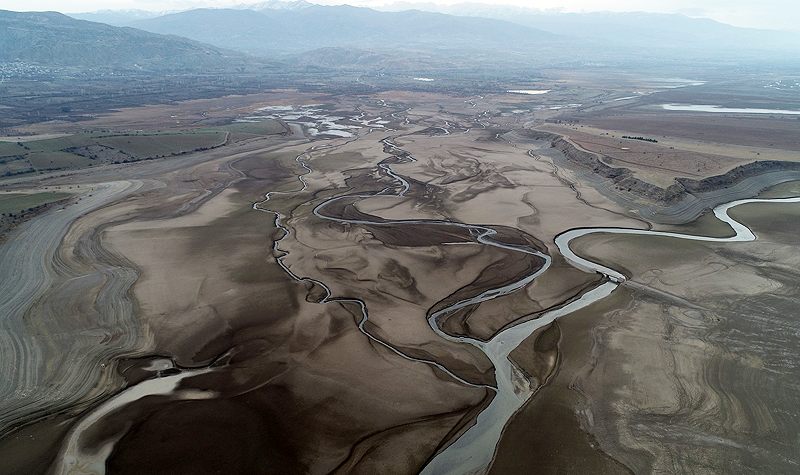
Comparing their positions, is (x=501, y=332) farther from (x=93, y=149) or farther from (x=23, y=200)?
(x=93, y=149)

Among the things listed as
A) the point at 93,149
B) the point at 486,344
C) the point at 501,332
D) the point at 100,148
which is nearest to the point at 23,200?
the point at 93,149

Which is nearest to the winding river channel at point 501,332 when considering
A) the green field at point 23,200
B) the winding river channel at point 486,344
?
the winding river channel at point 486,344

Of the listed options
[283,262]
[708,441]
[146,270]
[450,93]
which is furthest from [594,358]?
[450,93]

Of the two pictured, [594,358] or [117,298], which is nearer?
[594,358]

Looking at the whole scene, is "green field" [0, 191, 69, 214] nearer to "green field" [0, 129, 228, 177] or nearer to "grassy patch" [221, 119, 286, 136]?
"green field" [0, 129, 228, 177]

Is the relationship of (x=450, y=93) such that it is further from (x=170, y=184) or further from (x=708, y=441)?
(x=708, y=441)

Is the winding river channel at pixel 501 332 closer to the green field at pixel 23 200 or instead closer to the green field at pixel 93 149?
the green field at pixel 23 200
